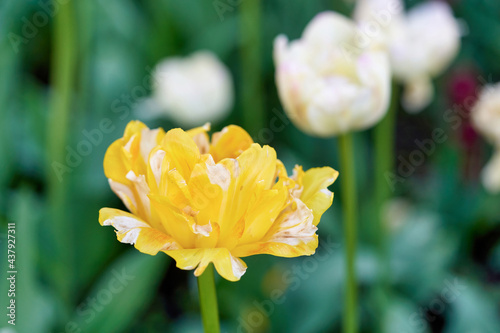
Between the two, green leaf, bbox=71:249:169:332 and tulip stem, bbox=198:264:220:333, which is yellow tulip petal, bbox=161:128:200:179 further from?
green leaf, bbox=71:249:169:332

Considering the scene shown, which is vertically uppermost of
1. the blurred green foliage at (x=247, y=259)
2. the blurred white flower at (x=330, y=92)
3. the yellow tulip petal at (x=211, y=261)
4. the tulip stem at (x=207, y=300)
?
the yellow tulip petal at (x=211, y=261)

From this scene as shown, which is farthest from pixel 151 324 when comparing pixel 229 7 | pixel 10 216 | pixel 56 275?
pixel 229 7

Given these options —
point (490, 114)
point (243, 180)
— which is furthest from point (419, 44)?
point (243, 180)

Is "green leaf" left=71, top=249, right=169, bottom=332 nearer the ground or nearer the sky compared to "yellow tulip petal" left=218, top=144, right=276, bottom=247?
nearer the ground

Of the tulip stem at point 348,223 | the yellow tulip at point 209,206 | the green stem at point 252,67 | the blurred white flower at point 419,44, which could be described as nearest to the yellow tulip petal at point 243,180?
the yellow tulip at point 209,206

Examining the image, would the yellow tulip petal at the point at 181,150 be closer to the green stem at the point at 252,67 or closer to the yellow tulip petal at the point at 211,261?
the yellow tulip petal at the point at 211,261

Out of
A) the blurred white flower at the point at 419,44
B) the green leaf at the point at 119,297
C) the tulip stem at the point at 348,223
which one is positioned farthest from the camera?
the blurred white flower at the point at 419,44

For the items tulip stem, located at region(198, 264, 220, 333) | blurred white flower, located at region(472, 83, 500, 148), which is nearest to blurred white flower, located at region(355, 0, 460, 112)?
blurred white flower, located at region(472, 83, 500, 148)
